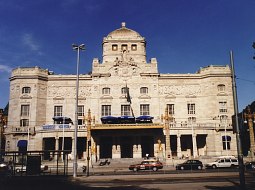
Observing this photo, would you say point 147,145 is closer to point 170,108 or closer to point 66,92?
point 170,108

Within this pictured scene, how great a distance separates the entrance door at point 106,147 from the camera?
58.5 metres

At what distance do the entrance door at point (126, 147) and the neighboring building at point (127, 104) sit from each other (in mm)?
141

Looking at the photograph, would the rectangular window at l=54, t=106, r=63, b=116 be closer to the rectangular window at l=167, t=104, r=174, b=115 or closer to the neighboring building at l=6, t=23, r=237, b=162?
the neighboring building at l=6, t=23, r=237, b=162

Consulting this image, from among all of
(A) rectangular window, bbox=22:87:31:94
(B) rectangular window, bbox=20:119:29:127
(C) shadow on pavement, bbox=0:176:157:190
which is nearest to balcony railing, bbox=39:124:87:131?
(B) rectangular window, bbox=20:119:29:127

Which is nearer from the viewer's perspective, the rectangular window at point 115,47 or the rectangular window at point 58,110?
the rectangular window at point 58,110

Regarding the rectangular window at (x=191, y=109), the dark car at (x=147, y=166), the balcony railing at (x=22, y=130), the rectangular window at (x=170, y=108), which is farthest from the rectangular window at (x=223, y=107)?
the balcony railing at (x=22, y=130)

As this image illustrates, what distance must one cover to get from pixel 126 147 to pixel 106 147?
13.6 feet

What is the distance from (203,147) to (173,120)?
827cm

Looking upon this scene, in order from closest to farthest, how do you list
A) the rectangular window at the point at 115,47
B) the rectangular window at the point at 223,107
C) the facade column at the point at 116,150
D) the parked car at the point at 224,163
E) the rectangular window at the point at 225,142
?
the parked car at the point at 224,163 < the facade column at the point at 116,150 < the rectangular window at the point at 225,142 < the rectangular window at the point at 223,107 < the rectangular window at the point at 115,47

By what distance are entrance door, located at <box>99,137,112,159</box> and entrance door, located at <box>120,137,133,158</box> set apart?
8.20 ft

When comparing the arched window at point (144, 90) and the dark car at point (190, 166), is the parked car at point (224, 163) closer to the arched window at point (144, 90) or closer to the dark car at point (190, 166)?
the dark car at point (190, 166)

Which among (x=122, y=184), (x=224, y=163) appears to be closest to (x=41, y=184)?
(x=122, y=184)

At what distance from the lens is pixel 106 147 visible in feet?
193

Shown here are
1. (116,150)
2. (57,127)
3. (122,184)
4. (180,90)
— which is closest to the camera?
(122,184)
